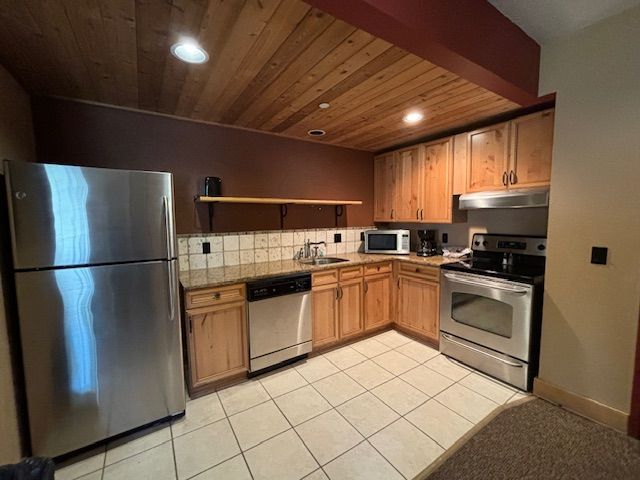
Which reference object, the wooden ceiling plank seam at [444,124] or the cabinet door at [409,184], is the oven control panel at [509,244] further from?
the wooden ceiling plank seam at [444,124]

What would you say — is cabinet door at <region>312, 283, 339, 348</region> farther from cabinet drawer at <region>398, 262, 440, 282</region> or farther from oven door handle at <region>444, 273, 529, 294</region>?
oven door handle at <region>444, 273, 529, 294</region>

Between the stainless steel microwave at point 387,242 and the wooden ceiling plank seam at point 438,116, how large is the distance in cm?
113

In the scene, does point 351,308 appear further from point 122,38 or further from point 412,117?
point 122,38

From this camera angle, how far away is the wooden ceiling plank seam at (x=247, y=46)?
1.21m

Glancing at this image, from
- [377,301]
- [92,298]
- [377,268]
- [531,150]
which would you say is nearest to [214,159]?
[92,298]

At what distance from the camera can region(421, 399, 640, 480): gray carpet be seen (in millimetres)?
1493

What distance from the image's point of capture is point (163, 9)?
3.93 feet

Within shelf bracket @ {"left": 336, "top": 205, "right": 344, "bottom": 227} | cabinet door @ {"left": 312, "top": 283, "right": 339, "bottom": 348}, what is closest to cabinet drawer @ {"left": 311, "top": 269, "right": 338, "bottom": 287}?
cabinet door @ {"left": 312, "top": 283, "right": 339, "bottom": 348}

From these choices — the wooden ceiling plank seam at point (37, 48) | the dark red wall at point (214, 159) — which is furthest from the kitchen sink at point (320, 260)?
the wooden ceiling plank seam at point (37, 48)

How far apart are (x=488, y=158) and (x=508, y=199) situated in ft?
1.59

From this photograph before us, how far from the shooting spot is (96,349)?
5.22ft

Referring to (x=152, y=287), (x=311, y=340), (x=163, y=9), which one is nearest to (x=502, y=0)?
(x=163, y=9)

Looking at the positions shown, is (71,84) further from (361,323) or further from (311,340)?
(361,323)

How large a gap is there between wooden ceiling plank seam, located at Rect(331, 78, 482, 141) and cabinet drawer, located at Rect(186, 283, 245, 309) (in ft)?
6.12
